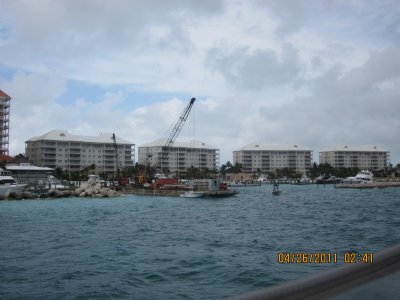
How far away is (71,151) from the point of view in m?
183

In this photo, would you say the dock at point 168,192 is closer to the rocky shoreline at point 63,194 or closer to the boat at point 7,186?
the rocky shoreline at point 63,194

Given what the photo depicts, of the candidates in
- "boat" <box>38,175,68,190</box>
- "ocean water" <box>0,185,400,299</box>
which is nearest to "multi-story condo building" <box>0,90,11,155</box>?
"boat" <box>38,175,68,190</box>

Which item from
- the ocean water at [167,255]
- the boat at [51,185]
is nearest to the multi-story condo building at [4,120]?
the boat at [51,185]

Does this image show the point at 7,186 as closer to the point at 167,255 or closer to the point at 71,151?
the point at 167,255

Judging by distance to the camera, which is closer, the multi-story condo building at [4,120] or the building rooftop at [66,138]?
the multi-story condo building at [4,120]

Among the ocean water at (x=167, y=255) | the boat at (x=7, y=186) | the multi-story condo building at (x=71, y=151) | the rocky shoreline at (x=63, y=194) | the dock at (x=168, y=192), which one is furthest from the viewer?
the multi-story condo building at (x=71, y=151)

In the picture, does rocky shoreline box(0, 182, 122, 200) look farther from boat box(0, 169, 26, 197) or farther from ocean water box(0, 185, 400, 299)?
ocean water box(0, 185, 400, 299)

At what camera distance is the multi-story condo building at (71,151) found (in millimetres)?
176875

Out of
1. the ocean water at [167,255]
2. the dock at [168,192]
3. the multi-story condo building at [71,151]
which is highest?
the multi-story condo building at [71,151]

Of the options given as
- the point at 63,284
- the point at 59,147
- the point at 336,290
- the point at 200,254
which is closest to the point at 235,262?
the point at 200,254

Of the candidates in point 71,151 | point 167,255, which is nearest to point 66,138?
point 71,151

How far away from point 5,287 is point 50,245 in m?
9.60

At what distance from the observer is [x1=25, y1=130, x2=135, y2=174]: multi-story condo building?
177m
